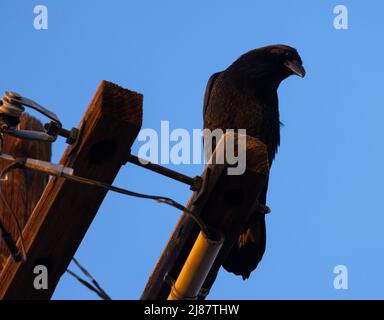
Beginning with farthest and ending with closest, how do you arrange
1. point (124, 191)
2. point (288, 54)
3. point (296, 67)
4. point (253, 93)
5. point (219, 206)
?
point (288, 54) → point (296, 67) → point (253, 93) → point (219, 206) → point (124, 191)

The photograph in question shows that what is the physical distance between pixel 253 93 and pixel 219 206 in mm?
4474

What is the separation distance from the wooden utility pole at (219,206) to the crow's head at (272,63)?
450 centimetres

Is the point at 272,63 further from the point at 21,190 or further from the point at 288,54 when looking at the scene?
the point at 21,190

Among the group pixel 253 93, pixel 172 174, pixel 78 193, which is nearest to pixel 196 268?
pixel 172 174

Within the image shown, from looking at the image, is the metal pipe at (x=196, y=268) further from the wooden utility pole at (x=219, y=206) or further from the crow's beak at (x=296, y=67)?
the crow's beak at (x=296, y=67)

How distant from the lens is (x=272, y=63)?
833cm

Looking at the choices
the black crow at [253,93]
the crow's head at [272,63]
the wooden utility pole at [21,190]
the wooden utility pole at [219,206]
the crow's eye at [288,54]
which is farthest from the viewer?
the crow's eye at [288,54]

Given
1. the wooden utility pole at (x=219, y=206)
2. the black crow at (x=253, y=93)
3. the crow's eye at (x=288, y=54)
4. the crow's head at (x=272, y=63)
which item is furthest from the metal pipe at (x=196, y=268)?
the crow's eye at (x=288, y=54)

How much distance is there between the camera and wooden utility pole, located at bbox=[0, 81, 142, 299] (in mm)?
3484

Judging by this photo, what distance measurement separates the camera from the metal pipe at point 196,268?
359cm

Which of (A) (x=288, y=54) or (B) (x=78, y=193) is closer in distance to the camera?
(B) (x=78, y=193)

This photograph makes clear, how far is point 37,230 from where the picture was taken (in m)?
3.59

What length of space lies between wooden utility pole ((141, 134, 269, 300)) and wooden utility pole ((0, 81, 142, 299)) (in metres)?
0.39
